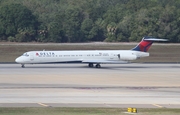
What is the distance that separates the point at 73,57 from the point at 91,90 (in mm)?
25655

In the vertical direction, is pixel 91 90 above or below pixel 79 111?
below

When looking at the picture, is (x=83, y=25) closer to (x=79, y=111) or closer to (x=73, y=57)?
(x=73, y=57)

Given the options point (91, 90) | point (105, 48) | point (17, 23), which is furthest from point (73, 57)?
point (17, 23)

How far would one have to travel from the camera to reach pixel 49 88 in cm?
3747

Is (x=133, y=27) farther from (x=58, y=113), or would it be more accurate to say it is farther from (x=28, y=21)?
(x=58, y=113)

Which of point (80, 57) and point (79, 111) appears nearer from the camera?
point (79, 111)

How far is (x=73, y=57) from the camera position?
61750 millimetres

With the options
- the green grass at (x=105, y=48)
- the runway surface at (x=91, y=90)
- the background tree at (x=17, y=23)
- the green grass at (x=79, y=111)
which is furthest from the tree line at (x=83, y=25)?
the green grass at (x=79, y=111)

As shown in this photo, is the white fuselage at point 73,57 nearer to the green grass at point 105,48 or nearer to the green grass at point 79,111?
the green grass at point 105,48

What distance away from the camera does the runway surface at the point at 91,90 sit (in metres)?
29.0

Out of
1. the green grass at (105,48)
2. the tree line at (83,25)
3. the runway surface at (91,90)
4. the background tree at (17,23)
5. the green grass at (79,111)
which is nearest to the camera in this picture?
the green grass at (79,111)

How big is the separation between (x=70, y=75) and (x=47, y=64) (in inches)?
701

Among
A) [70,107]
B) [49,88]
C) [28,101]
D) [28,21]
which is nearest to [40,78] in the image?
[49,88]

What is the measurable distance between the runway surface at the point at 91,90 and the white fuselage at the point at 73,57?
1005 centimetres
